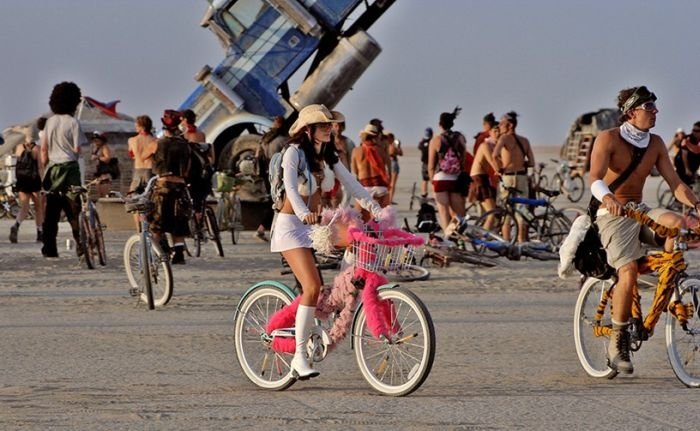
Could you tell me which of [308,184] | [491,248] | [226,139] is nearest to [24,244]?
[491,248]

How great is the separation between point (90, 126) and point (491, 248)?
16.6m

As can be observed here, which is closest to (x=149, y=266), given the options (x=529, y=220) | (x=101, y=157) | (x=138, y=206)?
(x=138, y=206)

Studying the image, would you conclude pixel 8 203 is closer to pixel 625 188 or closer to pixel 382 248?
pixel 625 188

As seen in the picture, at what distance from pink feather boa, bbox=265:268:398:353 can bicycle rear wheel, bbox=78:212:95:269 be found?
8.36 meters

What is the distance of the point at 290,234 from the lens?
8445 millimetres

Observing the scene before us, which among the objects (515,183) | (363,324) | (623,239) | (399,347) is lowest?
(399,347)

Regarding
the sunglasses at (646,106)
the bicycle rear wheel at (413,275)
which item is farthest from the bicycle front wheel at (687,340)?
the bicycle rear wheel at (413,275)

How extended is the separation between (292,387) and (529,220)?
1037cm

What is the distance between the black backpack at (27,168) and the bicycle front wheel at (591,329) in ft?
47.4

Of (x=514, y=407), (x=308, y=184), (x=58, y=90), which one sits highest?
(x=58, y=90)

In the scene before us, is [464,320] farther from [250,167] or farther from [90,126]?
[90,126]

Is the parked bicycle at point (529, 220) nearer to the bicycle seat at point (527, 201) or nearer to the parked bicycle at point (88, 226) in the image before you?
the bicycle seat at point (527, 201)

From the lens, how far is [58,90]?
17047mm

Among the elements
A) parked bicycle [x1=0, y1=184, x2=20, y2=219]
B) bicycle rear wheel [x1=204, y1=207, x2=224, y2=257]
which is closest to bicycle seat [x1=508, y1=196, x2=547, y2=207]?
bicycle rear wheel [x1=204, y1=207, x2=224, y2=257]
